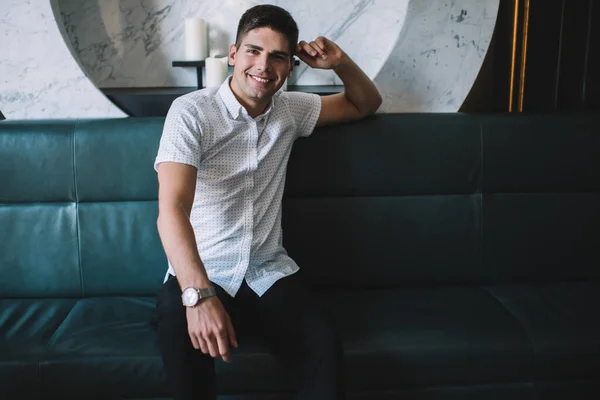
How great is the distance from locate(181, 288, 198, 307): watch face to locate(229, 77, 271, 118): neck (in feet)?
1.93

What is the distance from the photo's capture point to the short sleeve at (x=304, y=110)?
1844 millimetres

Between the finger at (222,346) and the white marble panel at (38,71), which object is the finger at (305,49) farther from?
the finger at (222,346)

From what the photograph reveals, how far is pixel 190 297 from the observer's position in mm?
1355

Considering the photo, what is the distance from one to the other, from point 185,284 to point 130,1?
1.60 m

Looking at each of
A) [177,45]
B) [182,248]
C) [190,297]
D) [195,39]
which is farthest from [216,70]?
[190,297]

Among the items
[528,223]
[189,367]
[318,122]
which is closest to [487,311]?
[528,223]

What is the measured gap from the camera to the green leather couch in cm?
162

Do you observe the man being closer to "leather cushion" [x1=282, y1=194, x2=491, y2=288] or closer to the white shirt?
the white shirt

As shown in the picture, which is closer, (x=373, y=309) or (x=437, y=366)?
(x=437, y=366)

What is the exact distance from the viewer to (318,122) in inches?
75.4

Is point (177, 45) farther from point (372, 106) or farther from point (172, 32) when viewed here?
point (372, 106)

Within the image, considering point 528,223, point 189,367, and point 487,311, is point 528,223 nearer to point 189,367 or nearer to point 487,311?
point 487,311

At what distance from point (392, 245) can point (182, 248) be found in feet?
2.69

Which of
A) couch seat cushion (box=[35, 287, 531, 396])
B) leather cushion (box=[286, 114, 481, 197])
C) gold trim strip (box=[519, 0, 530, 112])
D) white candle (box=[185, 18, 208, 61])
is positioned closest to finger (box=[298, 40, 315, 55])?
leather cushion (box=[286, 114, 481, 197])
